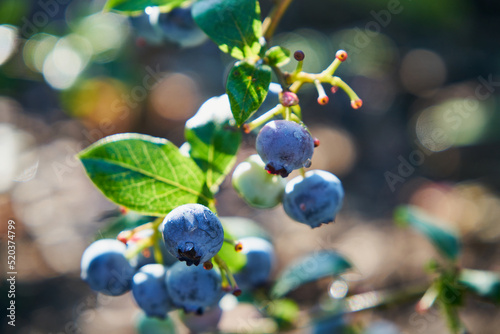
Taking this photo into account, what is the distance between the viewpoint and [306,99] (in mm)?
3730

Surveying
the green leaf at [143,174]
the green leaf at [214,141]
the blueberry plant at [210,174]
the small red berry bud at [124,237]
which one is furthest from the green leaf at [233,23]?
the small red berry bud at [124,237]

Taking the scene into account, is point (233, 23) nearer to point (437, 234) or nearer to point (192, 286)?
point (192, 286)

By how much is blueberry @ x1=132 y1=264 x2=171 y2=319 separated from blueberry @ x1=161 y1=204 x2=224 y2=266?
0.87 feet

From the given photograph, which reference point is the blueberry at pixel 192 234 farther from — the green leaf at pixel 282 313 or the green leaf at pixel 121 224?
the green leaf at pixel 282 313

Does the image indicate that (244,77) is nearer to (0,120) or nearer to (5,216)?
(5,216)

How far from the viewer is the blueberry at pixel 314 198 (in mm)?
1016

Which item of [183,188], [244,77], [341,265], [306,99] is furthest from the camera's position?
[306,99]

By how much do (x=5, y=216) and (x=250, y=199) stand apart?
2.59 metres

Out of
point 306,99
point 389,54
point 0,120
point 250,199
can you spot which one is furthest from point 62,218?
point 389,54

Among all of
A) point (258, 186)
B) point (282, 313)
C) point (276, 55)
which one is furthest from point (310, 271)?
point (276, 55)

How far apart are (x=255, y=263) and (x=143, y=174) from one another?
498 millimetres

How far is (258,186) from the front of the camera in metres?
1.12

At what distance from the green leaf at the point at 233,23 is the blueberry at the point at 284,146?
0.78 feet

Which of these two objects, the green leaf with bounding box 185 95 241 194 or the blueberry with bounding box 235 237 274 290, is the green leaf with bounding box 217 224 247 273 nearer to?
the blueberry with bounding box 235 237 274 290
